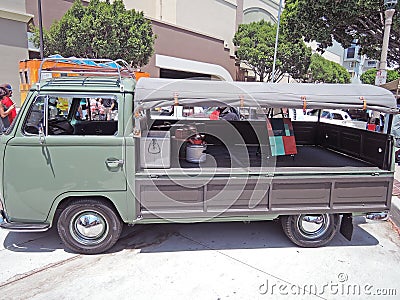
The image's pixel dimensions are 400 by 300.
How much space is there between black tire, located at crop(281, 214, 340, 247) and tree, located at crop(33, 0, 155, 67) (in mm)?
16732

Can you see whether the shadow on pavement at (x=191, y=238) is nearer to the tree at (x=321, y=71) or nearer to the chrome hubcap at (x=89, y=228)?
the chrome hubcap at (x=89, y=228)

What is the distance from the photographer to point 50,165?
3.76m

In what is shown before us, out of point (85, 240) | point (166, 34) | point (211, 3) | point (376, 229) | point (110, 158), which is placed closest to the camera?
point (110, 158)

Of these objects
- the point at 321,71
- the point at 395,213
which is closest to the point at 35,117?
the point at 395,213

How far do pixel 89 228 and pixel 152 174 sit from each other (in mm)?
1063

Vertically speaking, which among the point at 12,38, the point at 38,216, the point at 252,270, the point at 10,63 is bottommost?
the point at 252,270

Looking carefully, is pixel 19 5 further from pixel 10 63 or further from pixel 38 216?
pixel 38 216

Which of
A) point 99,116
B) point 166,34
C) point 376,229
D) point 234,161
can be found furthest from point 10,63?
point 376,229

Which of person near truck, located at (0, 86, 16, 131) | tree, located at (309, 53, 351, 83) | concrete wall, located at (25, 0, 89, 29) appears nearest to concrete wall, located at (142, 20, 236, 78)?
concrete wall, located at (25, 0, 89, 29)

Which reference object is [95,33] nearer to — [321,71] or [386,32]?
[386,32]

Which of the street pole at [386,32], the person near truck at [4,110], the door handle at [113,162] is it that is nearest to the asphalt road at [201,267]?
the door handle at [113,162]

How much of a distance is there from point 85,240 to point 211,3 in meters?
34.7

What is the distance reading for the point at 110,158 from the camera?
381 cm

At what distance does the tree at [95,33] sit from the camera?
17984 mm
